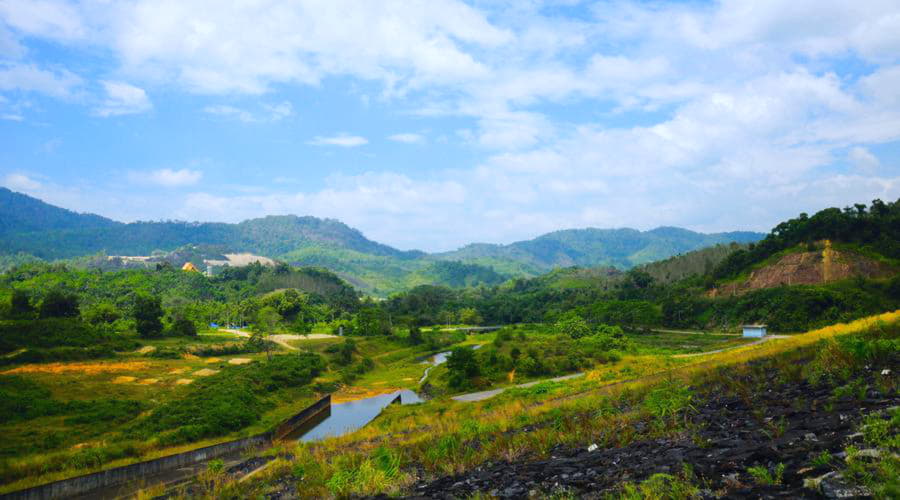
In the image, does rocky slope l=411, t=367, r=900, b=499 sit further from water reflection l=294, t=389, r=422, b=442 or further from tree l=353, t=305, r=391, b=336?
tree l=353, t=305, r=391, b=336

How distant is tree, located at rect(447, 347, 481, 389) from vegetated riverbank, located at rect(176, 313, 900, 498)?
39.4 m

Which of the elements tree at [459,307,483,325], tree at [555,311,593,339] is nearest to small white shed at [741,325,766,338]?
tree at [555,311,593,339]

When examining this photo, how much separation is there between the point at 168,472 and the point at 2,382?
1125 inches

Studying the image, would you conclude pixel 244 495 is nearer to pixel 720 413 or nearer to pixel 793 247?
pixel 720 413

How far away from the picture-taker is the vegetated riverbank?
694cm

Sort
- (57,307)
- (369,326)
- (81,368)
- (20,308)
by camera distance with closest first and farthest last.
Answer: (81,368) < (20,308) < (57,307) < (369,326)

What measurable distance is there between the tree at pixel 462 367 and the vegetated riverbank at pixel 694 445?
39.4m

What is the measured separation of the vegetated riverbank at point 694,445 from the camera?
22.8 ft

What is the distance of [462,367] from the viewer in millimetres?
57562

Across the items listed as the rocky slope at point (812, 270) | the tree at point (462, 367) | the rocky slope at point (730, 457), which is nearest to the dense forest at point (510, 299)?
the rocky slope at point (812, 270)

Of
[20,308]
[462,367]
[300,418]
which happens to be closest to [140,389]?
[300,418]

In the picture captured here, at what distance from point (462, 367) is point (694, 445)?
4928 centimetres

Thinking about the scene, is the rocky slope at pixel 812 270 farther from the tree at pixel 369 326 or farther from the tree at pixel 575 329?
the tree at pixel 369 326

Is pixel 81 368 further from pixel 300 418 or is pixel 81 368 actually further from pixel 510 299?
pixel 510 299
